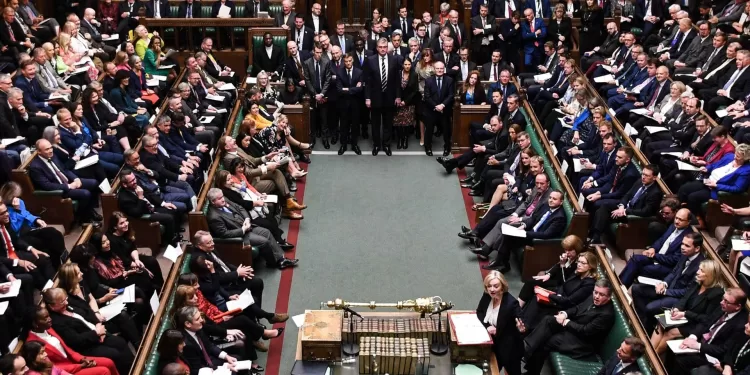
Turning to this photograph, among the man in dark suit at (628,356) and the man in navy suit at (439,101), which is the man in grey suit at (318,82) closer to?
the man in navy suit at (439,101)

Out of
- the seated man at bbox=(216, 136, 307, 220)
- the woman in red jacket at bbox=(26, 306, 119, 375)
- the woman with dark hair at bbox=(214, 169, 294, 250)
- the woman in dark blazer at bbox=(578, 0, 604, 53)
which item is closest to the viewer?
the woman in red jacket at bbox=(26, 306, 119, 375)

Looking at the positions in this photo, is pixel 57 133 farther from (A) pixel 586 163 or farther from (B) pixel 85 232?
(A) pixel 586 163

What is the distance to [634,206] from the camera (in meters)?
8.52

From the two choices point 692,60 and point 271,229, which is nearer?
point 271,229

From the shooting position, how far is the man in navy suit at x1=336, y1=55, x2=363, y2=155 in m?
11.8

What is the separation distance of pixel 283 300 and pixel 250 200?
1.20m

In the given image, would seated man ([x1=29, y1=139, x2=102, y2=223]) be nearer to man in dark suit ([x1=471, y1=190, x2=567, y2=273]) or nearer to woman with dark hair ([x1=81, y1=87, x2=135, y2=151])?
woman with dark hair ([x1=81, y1=87, x2=135, y2=151])

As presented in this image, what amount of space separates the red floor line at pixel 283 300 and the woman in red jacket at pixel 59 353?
1.55 meters

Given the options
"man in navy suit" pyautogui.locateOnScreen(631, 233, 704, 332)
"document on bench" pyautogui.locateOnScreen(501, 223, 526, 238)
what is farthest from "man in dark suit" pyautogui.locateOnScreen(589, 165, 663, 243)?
"man in navy suit" pyautogui.locateOnScreen(631, 233, 704, 332)

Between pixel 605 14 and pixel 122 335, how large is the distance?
34.7ft

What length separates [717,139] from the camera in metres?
8.93

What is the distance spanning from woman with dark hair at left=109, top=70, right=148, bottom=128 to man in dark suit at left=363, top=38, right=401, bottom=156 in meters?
3.00

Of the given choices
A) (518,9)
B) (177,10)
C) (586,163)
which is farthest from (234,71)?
(586,163)

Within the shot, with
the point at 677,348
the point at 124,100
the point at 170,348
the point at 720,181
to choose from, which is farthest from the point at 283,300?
the point at 720,181
